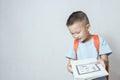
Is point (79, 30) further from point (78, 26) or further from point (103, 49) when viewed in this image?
point (103, 49)

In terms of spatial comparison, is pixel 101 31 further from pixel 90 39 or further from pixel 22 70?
pixel 22 70

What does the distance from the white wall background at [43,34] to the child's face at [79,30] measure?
1.07ft

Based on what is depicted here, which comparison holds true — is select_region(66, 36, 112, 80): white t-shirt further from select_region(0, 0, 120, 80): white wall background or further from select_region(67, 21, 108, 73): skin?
select_region(0, 0, 120, 80): white wall background

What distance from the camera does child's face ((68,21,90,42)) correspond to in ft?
3.10

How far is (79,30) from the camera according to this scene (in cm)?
95

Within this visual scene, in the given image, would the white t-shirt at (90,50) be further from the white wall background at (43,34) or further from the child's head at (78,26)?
the white wall background at (43,34)

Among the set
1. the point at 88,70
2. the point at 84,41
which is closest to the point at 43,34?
the point at 84,41

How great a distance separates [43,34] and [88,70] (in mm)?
558

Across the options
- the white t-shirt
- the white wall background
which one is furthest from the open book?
the white wall background

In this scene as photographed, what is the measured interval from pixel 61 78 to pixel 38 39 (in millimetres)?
312

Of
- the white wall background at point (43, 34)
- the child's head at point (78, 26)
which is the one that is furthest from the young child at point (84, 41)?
the white wall background at point (43, 34)

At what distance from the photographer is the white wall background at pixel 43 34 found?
1269 millimetres

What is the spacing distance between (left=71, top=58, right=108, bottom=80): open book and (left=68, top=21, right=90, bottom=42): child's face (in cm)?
12

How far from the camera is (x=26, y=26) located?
129cm
